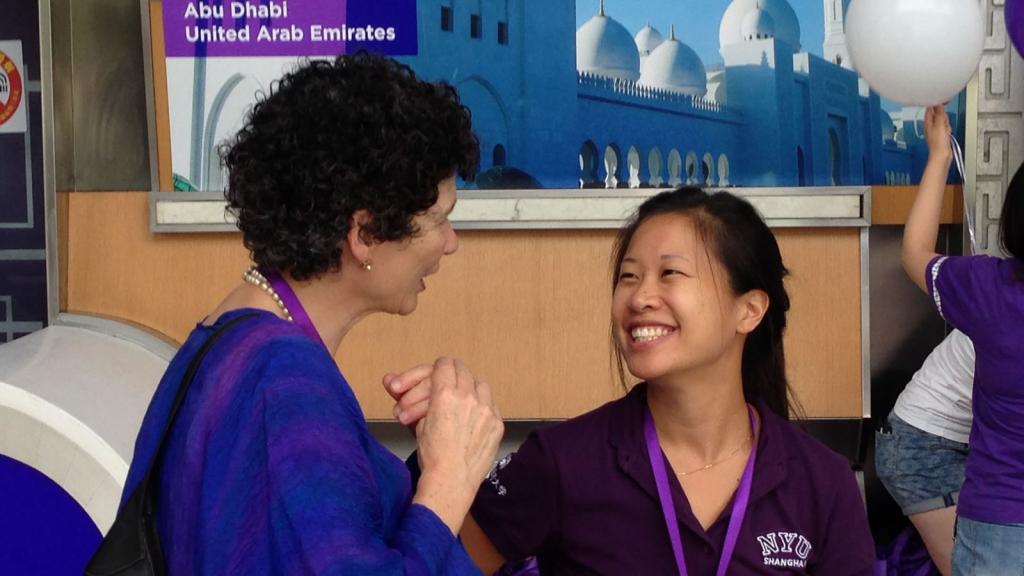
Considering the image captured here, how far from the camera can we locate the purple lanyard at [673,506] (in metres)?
1.68

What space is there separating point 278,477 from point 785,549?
0.88m

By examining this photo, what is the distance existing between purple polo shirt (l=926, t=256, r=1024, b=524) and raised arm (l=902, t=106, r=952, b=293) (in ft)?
Result: 0.77

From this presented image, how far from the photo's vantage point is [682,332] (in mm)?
1782

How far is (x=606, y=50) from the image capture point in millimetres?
3412

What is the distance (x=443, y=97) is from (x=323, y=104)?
173 millimetres

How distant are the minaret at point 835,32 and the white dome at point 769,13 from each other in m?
0.08

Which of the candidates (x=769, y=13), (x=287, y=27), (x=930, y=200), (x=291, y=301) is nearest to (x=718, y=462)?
(x=291, y=301)

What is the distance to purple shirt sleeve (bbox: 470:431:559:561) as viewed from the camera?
1.75 metres

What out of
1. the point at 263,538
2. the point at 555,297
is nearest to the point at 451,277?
the point at 555,297

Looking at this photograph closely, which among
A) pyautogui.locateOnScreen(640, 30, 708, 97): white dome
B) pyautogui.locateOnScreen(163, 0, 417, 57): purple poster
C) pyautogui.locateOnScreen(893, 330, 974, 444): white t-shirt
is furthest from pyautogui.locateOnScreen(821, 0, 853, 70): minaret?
pyautogui.locateOnScreen(163, 0, 417, 57): purple poster

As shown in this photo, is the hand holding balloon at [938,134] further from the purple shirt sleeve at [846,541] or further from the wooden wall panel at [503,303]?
the purple shirt sleeve at [846,541]

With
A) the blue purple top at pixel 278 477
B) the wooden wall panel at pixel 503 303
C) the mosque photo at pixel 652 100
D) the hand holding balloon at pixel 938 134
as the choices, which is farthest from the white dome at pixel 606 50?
the blue purple top at pixel 278 477

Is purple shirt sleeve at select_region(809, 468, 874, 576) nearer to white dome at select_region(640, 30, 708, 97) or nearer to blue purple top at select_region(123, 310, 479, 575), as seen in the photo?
blue purple top at select_region(123, 310, 479, 575)

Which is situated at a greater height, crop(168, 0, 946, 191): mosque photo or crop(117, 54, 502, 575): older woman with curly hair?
crop(168, 0, 946, 191): mosque photo
